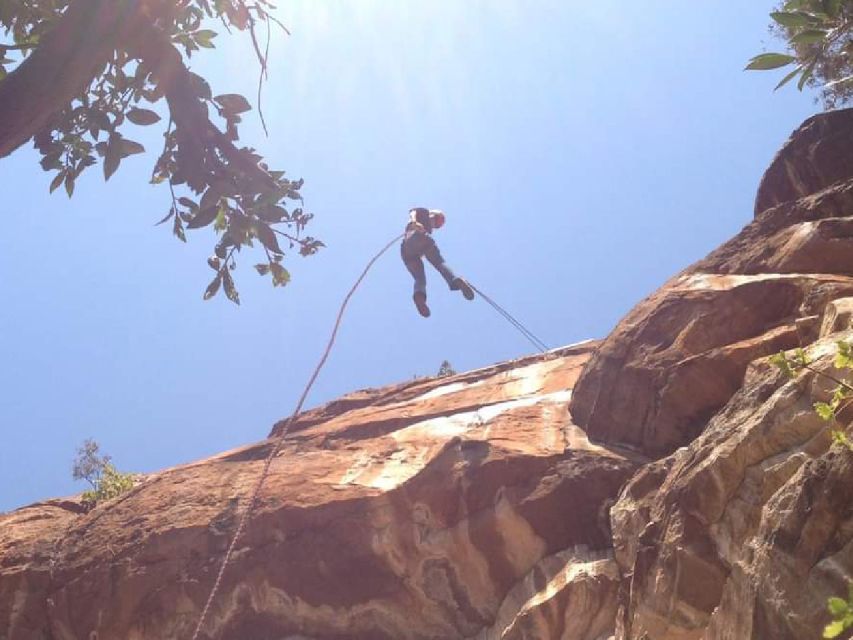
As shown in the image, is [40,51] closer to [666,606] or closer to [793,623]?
[793,623]

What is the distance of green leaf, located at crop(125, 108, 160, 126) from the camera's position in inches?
209

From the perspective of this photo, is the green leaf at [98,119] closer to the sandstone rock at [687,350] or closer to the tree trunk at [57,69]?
the tree trunk at [57,69]

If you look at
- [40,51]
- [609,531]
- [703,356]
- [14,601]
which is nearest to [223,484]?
[14,601]

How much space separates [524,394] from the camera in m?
11.9

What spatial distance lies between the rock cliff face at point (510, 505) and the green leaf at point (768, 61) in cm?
214

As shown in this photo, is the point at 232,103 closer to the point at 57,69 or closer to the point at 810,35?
the point at 57,69

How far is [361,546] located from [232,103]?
598cm

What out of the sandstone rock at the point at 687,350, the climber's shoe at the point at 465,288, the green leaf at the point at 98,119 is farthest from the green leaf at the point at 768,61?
the climber's shoe at the point at 465,288

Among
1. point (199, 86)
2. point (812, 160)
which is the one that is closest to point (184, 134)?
point (199, 86)

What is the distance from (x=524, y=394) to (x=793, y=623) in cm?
758

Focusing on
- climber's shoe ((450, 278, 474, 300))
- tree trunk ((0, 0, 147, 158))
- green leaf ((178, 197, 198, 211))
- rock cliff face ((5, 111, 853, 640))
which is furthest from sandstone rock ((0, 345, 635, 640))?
tree trunk ((0, 0, 147, 158))

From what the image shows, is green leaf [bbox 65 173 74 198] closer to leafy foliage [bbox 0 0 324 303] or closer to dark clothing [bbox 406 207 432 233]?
leafy foliage [bbox 0 0 324 303]

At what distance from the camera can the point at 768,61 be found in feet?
24.7

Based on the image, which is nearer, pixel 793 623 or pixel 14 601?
pixel 793 623
